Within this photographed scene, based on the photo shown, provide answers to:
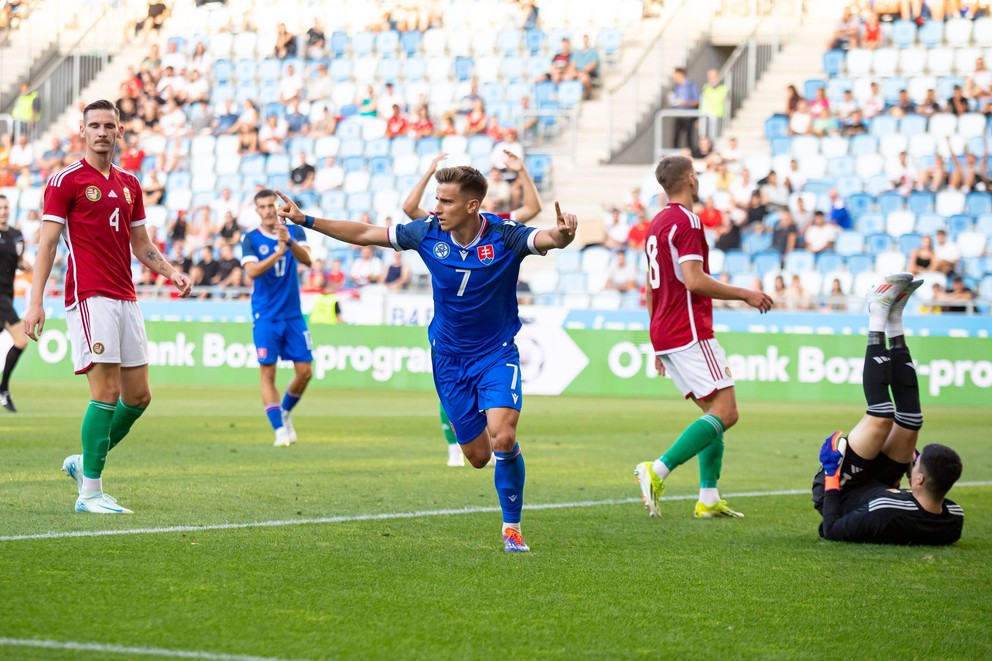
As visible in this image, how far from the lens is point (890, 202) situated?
24469 mm

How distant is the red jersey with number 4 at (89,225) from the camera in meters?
8.36

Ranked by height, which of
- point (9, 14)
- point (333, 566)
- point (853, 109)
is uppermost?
point (9, 14)

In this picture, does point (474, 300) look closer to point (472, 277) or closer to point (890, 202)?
point (472, 277)

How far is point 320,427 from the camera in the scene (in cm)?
1606

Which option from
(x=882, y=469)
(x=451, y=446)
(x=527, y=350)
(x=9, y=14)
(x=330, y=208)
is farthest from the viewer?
(x=9, y=14)

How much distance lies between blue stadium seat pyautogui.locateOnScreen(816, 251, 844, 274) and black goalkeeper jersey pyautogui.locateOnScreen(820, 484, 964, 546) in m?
15.8

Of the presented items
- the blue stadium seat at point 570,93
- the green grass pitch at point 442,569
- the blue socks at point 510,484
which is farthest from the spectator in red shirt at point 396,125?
the blue socks at point 510,484

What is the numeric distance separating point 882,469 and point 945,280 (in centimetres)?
1501

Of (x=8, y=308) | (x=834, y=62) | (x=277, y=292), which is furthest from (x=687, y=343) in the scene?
(x=834, y=62)

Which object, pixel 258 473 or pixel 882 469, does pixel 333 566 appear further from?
pixel 258 473

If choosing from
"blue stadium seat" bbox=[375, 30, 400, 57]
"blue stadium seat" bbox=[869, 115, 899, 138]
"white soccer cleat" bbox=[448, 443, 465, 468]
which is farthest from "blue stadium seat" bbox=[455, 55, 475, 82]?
"white soccer cleat" bbox=[448, 443, 465, 468]

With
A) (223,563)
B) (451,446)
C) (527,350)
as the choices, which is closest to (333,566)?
(223,563)

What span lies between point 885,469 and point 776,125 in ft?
65.3

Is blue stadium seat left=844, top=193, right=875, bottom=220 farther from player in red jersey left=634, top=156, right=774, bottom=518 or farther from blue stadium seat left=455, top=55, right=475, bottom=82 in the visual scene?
player in red jersey left=634, top=156, right=774, bottom=518
